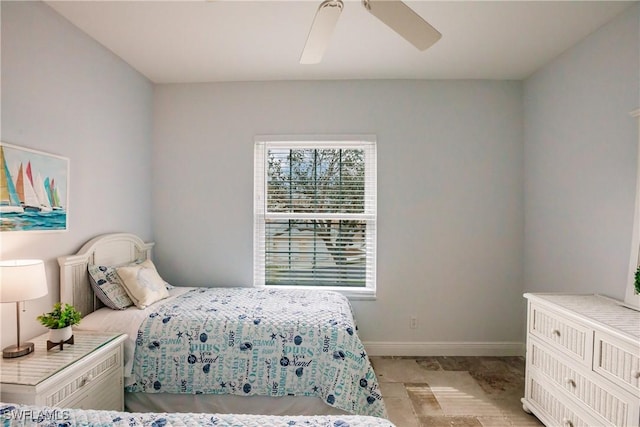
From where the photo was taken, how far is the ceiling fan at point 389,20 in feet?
4.47

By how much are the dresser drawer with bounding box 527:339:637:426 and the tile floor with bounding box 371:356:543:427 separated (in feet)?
1.32

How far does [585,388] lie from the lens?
5.82 ft

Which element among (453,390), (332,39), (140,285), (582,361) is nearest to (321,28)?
(332,39)

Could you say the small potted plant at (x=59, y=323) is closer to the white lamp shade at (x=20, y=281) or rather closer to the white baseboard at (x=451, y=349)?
the white lamp shade at (x=20, y=281)

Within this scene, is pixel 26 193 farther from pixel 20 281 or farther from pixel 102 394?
pixel 102 394

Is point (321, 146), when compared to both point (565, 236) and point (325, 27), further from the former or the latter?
point (565, 236)

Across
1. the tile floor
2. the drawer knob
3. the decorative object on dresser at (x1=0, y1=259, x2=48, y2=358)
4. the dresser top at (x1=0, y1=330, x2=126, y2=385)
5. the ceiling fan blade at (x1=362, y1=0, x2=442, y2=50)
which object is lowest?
the tile floor

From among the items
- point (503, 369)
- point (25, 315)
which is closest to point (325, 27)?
point (25, 315)

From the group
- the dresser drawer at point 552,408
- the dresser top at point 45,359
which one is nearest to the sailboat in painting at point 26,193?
the dresser top at point 45,359

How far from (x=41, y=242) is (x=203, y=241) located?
1.36m

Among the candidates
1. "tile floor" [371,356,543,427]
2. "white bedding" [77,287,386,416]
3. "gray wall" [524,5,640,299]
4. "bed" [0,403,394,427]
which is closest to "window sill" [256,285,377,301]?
"tile floor" [371,356,543,427]

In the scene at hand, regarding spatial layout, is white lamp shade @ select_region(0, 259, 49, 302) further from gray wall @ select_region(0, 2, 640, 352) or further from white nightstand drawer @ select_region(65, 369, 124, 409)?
gray wall @ select_region(0, 2, 640, 352)

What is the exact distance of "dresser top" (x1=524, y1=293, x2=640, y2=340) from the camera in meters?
1.66

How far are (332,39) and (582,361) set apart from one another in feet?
8.46
